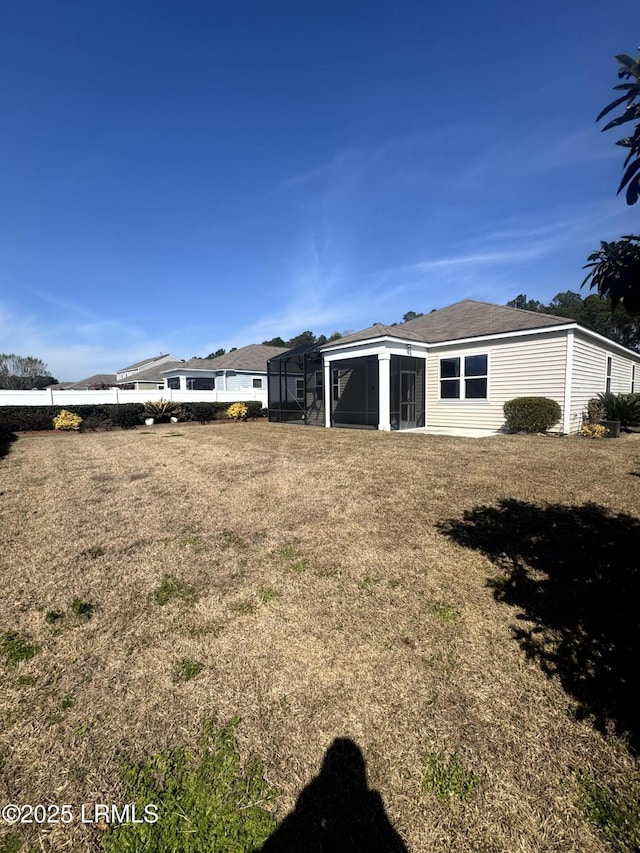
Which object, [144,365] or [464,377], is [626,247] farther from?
[144,365]

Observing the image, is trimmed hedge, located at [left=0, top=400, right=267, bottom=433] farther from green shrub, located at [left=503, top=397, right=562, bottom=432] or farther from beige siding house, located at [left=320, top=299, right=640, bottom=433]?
green shrub, located at [left=503, top=397, right=562, bottom=432]

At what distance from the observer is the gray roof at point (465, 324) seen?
11.9 meters

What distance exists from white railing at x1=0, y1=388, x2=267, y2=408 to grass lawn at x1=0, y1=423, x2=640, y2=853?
12.9 m

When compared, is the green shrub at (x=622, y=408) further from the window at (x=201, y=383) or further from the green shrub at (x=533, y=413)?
the window at (x=201, y=383)

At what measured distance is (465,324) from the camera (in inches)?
558

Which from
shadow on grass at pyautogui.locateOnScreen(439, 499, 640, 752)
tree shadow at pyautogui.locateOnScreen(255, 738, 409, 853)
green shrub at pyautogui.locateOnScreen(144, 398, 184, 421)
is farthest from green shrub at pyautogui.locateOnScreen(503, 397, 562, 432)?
green shrub at pyautogui.locateOnScreen(144, 398, 184, 421)

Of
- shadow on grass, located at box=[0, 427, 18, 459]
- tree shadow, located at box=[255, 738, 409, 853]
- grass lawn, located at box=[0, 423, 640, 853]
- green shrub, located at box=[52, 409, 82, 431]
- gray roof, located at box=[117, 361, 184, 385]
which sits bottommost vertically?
tree shadow, located at box=[255, 738, 409, 853]

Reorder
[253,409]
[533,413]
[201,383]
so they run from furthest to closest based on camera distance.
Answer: [201,383], [253,409], [533,413]

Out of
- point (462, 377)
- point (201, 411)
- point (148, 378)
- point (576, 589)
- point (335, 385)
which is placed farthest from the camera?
point (148, 378)

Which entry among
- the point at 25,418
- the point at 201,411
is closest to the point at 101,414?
the point at 25,418

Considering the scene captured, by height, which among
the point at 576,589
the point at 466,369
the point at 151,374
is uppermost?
the point at 151,374

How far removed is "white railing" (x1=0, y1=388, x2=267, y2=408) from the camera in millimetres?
15203

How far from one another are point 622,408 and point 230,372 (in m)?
21.5

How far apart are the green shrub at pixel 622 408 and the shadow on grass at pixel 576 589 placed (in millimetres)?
9138
